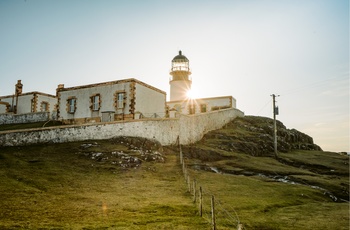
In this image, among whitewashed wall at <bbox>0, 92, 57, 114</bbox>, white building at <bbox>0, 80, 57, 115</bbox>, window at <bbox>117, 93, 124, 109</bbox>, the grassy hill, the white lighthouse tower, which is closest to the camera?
the grassy hill

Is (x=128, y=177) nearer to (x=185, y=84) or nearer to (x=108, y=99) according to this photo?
(x=108, y=99)

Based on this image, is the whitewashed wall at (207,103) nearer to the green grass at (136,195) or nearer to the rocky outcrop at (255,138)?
the rocky outcrop at (255,138)

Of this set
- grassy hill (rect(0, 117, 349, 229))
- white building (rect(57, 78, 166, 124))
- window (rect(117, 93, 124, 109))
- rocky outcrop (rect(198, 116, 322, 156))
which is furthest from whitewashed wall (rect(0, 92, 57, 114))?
rocky outcrop (rect(198, 116, 322, 156))

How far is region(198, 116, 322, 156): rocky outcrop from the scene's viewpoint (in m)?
34.8

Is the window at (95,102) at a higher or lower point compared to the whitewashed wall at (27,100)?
lower

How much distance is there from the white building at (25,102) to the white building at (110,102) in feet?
36.5

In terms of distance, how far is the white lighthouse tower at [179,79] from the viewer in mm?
53344

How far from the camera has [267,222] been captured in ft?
40.2

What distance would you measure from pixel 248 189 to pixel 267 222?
6.29 m

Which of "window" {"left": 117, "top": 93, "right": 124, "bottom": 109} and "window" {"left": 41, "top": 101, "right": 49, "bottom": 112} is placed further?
"window" {"left": 41, "top": 101, "right": 49, "bottom": 112}

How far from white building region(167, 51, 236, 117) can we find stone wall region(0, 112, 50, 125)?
21.5m

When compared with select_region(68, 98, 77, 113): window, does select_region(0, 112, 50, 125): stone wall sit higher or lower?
lower

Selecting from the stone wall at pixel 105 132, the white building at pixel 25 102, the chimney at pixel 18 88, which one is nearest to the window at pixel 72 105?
the stone wall at pixel 105 132

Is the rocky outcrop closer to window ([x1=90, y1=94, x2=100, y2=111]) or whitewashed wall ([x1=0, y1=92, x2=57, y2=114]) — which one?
window ([x1=90, y1=94, x2=100, y2=111])
